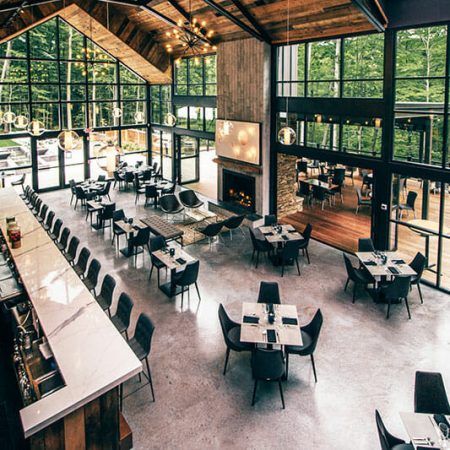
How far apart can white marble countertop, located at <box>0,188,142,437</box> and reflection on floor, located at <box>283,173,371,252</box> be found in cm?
771

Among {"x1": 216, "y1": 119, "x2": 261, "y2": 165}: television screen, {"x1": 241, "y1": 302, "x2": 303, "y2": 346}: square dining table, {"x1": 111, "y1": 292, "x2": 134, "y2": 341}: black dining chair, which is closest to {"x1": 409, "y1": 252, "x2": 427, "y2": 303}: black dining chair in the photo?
{"x1": 241, "y1": 302, "x2": 303, "y2": 346}: square dining table

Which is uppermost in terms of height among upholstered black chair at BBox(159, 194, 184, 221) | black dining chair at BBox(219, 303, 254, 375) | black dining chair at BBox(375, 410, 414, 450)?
upholstered black chair at BBox(159, 194, 184, 221)

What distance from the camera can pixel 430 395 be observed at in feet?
16.8

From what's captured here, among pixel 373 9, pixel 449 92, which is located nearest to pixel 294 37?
pixel 373 9

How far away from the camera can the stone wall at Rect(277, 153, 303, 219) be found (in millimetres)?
13609

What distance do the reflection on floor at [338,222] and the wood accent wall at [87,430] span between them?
852cm

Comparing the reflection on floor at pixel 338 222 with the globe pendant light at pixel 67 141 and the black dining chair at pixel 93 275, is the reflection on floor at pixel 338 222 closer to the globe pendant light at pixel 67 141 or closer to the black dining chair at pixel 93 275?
the black dining chair at pixel 93 275

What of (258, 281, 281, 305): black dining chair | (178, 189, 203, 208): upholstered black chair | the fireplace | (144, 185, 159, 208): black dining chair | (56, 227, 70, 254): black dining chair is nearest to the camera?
(258, 281, 281, 305): black dining chair

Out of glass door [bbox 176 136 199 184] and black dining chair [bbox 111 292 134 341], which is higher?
glass door [bbox 176 136 199 184]

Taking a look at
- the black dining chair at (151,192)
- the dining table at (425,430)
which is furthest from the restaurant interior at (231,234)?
the black dining chair at (151,192)

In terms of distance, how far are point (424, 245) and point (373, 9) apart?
524 centimetres

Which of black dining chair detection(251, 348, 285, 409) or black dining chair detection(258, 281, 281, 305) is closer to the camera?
black dining chair detection(251, 348, 285, 409)

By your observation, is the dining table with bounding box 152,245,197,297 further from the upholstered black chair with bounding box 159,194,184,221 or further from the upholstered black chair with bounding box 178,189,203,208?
the upholstered black chair with bounding box 178,189,203,208

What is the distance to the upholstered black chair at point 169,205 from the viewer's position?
1405cm
